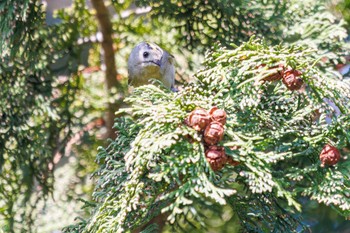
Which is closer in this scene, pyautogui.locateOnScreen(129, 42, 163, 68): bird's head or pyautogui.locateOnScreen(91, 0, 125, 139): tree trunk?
pyautogui.locateOnScreen(129, 42, 163, 68): bird's head

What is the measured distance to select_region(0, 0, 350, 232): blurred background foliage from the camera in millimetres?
1059

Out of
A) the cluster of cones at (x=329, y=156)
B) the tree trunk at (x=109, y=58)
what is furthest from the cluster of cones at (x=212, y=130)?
the tree trunk at (x=109, y=58)

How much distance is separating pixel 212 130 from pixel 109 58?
700 mm

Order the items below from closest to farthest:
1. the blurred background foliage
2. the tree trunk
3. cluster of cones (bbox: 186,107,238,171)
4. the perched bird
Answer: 1. cluster of cones (bbox: 186,107,238,171)
2. the perched bird
3. the blurred background foliage
4. the tree trunk

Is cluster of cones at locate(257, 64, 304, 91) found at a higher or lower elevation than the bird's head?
lower

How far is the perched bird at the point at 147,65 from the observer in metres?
0.83

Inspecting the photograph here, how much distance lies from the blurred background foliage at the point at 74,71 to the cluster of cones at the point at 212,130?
41cm

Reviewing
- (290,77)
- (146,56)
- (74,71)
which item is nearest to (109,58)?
(74,71)

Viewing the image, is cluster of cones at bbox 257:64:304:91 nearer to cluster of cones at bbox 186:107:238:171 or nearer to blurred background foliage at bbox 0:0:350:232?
cluster of cones at bbox 186:107:238:171

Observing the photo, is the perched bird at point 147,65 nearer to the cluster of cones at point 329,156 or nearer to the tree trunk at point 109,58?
the cluster of cones at point 329,156

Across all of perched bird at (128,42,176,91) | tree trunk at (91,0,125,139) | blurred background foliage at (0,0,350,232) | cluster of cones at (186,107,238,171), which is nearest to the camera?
cluster of cones at (186,107,238,171)

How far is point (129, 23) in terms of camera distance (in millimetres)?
1326

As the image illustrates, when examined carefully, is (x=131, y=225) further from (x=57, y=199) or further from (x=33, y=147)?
(x=57, y=199)

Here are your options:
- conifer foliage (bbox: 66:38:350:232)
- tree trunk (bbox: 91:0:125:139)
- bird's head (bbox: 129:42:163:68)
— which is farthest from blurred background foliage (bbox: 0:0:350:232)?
conifer foliage (bbox: 66:38:350:232)
